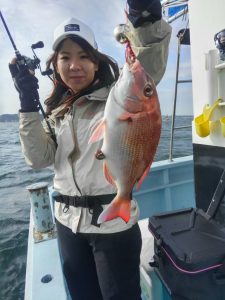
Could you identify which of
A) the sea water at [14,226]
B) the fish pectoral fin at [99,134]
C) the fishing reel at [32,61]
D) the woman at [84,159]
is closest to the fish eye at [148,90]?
the fish pectoral fin at [99,134]

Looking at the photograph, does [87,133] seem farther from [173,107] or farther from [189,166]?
[189,166]

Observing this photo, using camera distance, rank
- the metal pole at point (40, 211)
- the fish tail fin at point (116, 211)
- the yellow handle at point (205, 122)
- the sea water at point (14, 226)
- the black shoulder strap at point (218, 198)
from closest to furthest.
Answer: the fish tail fin at point (116, 211) < the black shoulder strap at point (218, 198) < the yellow handle at point (205, 122) < the metal pole at point (40, 211) < the sea water at point (14, 226)

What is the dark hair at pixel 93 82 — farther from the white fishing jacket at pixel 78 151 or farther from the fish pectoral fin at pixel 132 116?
the fish pectoral fin at pixel 132 116

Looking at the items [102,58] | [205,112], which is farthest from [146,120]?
[205,112]

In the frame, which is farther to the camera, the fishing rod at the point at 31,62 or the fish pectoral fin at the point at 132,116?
the fishing rod at the point at 31,62

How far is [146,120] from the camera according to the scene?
113 centimetres

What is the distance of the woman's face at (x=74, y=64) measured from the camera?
5.23ft

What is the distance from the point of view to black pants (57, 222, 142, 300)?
5.21ft

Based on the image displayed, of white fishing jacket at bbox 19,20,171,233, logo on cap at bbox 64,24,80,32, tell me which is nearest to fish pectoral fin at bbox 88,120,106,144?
white fishing jacket at bbox 19,20,171,233

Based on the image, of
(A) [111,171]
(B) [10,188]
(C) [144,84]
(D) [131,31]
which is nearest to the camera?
(C) [144,84]

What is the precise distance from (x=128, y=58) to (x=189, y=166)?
11.6 feet

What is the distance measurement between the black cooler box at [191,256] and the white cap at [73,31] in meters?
1.41

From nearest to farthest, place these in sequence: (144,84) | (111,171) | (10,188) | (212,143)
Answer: (144,84)
(111,171)
(212,143)
(10,188)

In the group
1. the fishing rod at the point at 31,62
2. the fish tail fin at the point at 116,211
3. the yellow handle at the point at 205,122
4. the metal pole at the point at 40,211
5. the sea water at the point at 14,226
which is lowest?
the sea water at the point at 14,226
